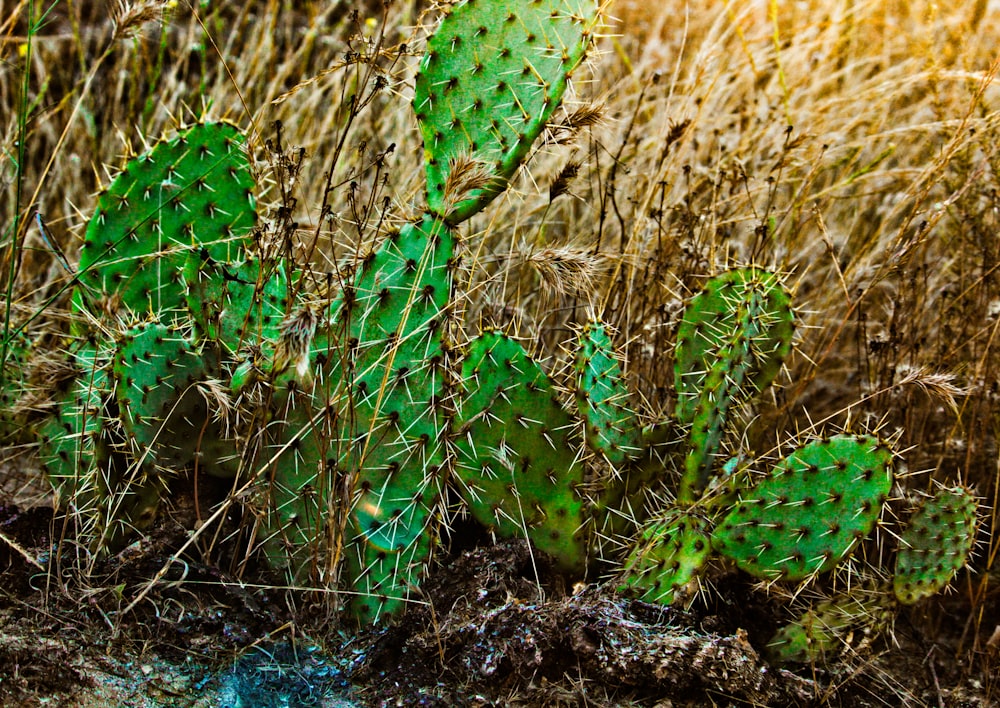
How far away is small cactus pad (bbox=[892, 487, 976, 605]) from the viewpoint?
1.70 meters

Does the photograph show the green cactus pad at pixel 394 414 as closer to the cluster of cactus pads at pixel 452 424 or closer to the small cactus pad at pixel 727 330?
the cluster of cactus pads at pixel 452 424

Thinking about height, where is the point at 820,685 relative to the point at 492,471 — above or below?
below

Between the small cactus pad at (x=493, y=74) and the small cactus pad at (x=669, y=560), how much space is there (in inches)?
27.0

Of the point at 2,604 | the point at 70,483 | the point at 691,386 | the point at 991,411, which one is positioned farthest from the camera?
the point at 991,411

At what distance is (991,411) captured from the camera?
199 centimetres

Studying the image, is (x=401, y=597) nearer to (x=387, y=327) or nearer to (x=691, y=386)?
(x=387, y=327)

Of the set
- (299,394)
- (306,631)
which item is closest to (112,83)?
(299,394)

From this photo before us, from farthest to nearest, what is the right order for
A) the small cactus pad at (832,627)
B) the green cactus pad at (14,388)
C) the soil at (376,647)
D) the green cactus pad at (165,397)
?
the green cactus pad at (14,388) < the small cactus pad at (832,627) < the green cactus pad at (165,397) < the soil at (376,647)

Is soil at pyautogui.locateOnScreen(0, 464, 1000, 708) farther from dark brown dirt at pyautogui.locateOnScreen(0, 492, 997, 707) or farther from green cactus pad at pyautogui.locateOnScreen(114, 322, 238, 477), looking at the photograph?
green cactus pad at pyautogui.locateOnScreen(114, 322, 238, 477)

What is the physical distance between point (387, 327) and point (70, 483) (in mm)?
709

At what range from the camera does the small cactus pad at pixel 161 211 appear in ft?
6.23

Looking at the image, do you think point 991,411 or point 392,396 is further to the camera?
point 991,411

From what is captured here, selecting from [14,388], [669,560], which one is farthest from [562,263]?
[14,388]

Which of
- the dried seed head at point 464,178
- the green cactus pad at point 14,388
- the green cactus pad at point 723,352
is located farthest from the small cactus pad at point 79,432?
the green cactus pad at point 723,352
